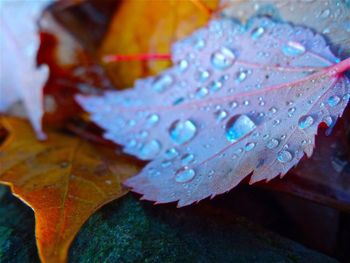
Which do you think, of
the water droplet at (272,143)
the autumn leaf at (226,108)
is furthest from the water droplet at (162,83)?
the water droplet at (272,143)

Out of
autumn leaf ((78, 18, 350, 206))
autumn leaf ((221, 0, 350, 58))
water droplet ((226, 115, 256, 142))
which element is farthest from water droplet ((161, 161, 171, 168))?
autumn leaf ((221, 0, 350, 58))

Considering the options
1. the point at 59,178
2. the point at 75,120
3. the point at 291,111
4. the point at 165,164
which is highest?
the point at 291,111

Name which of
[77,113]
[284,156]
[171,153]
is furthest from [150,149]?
[77,113]

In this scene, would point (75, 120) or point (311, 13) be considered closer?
point (311, 13)

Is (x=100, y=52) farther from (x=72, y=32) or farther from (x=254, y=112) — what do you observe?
(x=254, y=112)

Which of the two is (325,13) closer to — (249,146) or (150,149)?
(249,146)

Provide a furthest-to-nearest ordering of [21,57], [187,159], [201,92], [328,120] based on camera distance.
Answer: [21,57]
[201,92]
[187,159]
[328,120]

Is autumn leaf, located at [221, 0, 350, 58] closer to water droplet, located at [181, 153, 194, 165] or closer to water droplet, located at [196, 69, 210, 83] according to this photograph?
water droplet, located at [196, 69, 210, 83]
